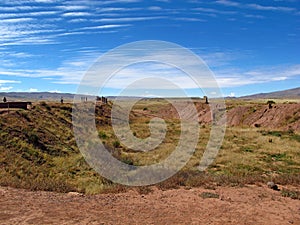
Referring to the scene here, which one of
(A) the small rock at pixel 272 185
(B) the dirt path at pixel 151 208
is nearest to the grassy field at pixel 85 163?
(A) the small rock at pixel 272 185

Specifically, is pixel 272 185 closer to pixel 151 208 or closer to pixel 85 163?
pixel 151 208

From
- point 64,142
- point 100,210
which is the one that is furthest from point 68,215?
point 64,142

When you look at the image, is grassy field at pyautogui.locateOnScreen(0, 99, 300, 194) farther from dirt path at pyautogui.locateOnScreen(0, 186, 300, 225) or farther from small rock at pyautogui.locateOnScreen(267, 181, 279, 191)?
dirt path at pyautogui.locateOnScreen(0, 186, 300, 225)

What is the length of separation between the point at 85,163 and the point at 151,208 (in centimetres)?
766

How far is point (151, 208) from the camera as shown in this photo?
9.06 meters

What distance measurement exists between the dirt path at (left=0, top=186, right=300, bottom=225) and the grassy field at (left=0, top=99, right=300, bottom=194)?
2.98 ft

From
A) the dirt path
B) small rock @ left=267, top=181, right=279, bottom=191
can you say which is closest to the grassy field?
small rock @ left=267, top=181, right=279, bottom=191

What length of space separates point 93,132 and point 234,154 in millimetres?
12073

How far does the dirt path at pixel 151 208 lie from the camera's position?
321 inches

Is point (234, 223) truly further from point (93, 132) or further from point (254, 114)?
point (254, 114)

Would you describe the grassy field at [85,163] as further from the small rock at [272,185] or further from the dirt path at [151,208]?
the dirt path at [151,208]

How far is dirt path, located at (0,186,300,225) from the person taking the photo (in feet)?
26.8

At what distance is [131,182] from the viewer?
12.2m

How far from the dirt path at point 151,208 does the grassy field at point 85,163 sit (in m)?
0.91
